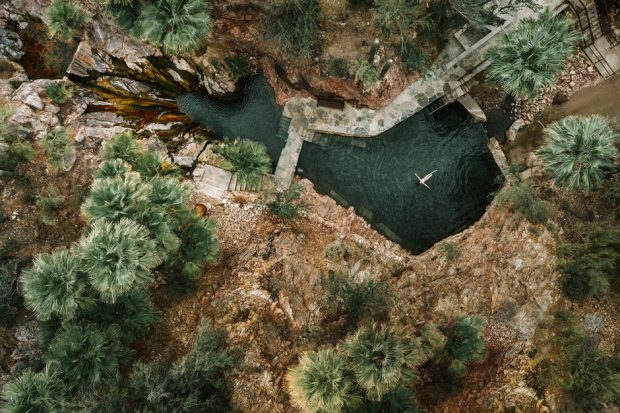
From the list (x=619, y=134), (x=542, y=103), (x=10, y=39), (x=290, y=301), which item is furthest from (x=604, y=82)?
(x=10, y=39)

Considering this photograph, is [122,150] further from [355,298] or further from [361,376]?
[361,376]

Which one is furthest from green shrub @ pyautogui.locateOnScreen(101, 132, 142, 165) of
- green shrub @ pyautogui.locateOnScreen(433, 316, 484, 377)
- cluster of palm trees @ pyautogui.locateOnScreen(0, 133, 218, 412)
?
green shrub @ pyautogui.locateOnScreen(433, 316, 484, 377)

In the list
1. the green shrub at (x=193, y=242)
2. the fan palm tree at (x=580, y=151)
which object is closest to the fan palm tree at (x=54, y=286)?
the green shrub at (x=193, y=242)

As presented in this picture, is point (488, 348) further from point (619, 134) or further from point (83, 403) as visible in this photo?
point (83, 403)

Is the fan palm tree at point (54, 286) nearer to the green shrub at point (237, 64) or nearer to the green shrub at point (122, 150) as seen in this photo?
the green shrub at point (122, 150)

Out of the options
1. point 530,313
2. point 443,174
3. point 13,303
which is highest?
point 443,174

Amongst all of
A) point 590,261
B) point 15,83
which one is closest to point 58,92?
point 15,83
